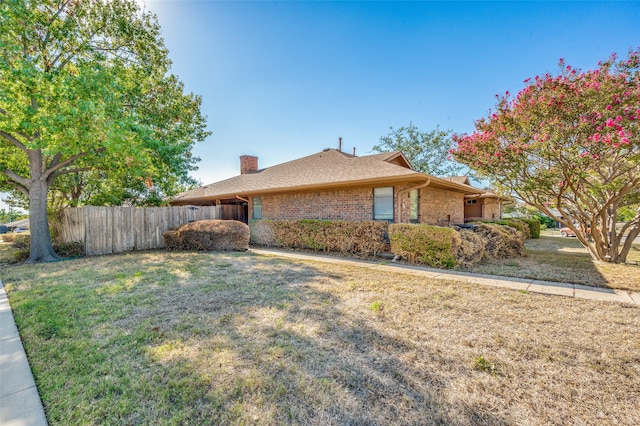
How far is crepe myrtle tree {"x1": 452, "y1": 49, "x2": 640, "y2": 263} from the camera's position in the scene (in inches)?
270

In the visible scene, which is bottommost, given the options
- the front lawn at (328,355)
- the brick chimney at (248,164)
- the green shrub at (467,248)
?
the front lawn at (328,355)

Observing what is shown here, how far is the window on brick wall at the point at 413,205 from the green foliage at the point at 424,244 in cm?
244

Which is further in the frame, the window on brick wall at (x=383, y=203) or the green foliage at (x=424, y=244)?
the window on brick wall at (x=383, y=203)

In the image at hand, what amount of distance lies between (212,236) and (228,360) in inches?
345

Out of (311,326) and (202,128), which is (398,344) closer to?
(311,326)

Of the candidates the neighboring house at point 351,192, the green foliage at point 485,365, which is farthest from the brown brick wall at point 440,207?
the green foliage at point 485,365

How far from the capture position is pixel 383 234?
9477 millimetres

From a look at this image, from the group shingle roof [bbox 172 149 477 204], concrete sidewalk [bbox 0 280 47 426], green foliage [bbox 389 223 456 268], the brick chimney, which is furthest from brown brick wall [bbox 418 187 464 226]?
the brick chimney

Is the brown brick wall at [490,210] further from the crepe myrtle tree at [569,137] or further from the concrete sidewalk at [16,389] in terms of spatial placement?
the concrete sidewalk at [16,389]

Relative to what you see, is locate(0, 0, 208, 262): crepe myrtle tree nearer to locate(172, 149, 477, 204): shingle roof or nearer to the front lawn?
locate(172, 149, 477, 204): shingle roof

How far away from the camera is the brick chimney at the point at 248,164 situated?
1962 centimetres

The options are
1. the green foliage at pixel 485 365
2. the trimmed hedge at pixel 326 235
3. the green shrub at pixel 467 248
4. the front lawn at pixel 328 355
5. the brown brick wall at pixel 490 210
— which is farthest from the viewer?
the brown brick wall at pixel 490 210

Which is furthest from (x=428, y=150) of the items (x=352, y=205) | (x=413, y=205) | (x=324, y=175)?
(x=352, y=205)

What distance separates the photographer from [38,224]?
372 inches
